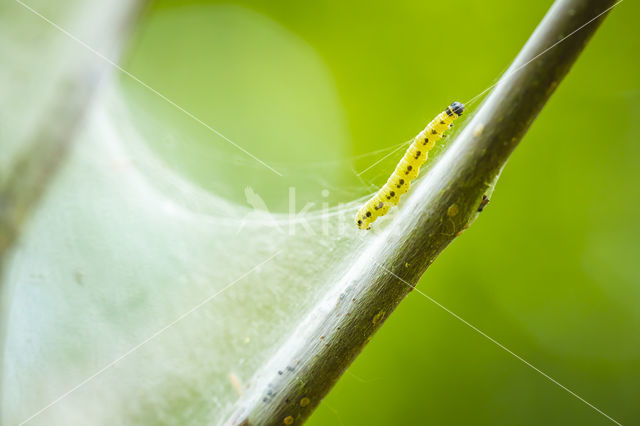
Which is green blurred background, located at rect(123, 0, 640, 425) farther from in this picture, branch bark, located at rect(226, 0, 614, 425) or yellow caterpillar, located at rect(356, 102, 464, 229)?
branch bark, located at rect(226, 0, 614, 425)

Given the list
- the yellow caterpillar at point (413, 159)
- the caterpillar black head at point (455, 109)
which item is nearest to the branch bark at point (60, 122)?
the yellow caterpillar at point (413, 159)

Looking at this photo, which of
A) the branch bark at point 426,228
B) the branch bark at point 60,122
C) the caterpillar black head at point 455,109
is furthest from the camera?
the branch bark at point 60,122

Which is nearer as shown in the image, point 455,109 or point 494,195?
point 455,109

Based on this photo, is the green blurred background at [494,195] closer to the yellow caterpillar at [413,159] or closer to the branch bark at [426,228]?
the yellow caterpillar at [413,159]

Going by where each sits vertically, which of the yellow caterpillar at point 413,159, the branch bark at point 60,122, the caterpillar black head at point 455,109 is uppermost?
the caterpillar black head at point 455,109

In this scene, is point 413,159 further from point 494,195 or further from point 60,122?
point 60,122

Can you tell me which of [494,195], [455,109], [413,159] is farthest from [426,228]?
[494,195]

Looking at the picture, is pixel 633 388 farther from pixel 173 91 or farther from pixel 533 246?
pixel 173 91
